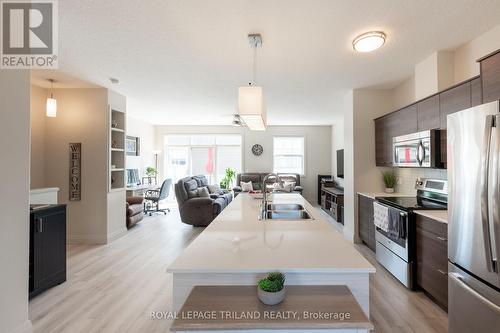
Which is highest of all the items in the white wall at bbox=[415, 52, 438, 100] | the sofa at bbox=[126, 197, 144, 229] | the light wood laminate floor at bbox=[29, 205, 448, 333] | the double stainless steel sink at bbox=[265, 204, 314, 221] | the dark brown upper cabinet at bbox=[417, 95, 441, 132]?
the white wall at bbox=[415, 52, 438, 100]

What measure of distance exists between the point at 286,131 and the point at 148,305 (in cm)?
680

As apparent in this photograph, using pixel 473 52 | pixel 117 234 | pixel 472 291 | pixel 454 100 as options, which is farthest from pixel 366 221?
pixel 117 234

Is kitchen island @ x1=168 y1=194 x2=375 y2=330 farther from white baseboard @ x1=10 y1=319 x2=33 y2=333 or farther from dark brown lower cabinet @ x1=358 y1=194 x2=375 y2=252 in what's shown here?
dark brown lower cabinet @ x1=358 y1=194 x2=375 y2=252

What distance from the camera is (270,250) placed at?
144 centimetres

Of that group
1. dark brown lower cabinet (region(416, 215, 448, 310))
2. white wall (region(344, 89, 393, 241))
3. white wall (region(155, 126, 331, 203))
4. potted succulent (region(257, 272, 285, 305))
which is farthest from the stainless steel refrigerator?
white wall (region(155, 126, 331, 203))

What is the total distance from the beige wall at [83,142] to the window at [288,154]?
5.39 m

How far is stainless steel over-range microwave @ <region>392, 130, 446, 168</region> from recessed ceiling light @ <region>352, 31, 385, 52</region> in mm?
1117

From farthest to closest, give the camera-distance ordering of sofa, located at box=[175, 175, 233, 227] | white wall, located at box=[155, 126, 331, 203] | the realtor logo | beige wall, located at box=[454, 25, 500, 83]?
white wall, located at box=[155, 126, 331, 203] < sofa, located at box=[175, 175, 233, 227] < beige wall, located at box=[454, 25, 500, 83] < the realtor logo

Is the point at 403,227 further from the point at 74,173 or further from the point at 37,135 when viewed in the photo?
the point at 37,135

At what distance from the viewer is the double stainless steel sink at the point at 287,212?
2556 millimetres

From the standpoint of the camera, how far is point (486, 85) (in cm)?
183

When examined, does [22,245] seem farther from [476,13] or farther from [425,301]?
[476,13]

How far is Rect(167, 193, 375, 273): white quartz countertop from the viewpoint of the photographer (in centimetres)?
122

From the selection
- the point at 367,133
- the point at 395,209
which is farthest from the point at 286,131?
the point at 395,209
